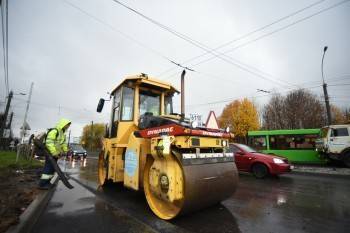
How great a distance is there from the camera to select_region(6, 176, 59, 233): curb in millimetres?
3156

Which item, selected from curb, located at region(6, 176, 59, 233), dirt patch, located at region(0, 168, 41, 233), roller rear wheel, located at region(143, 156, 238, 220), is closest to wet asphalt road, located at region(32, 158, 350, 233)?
curb, located at region(6, 176, 59, 233)

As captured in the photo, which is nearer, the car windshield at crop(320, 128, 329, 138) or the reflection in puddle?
the reflection in puddle

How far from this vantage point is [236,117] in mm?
38438

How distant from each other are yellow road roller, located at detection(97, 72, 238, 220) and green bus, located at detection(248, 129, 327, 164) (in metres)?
12.5

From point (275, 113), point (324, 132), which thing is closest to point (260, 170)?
point (324, 132)

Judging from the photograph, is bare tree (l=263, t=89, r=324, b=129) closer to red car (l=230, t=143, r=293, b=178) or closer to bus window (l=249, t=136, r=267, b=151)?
bus window (l=249, t=136, r=267, b=151)

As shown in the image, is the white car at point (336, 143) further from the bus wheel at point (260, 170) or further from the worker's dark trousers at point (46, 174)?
the worker's dark trousers at point (46, 174)

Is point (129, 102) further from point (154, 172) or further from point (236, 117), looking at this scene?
point (236, 117)

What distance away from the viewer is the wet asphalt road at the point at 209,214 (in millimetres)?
3562

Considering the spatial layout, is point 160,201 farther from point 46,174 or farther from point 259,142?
point 259,142

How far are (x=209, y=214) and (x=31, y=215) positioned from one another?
10.5 ft

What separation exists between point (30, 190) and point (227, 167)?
5028mm

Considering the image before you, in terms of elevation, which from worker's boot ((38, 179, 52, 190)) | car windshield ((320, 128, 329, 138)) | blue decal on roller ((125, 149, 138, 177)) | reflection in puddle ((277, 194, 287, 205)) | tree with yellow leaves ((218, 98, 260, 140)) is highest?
tree with yellow leaves ((218, 98, 260, 140))

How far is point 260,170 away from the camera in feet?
30.5
